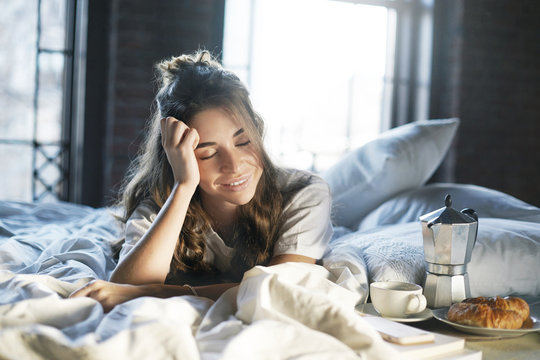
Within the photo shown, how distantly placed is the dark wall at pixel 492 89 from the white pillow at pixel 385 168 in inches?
48.9

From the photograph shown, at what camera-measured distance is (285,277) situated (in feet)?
2.96

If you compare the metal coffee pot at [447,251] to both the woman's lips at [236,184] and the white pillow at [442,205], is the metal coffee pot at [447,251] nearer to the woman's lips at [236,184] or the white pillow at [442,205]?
the woman's lips at [236,184]

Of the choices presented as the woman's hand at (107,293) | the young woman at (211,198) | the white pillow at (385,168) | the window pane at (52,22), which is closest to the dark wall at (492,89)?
the white pillow at (385,168)

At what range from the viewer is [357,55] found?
3371 millimetres

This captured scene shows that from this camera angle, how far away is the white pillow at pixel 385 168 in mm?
1970

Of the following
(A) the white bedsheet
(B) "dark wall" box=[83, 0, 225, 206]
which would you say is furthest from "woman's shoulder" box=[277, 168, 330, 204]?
(B) "dark wall" box=[83, 0, 225, 206]

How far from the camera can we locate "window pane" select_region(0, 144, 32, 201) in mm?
3021

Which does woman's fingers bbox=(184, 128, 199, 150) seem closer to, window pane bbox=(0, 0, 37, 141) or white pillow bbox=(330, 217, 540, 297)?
white pillow bbox=(330, 217, 540, 297)

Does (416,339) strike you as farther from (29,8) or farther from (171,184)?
(29,8)

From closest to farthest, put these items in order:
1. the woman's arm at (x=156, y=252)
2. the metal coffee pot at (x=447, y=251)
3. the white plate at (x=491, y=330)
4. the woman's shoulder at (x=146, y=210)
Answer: the white plate at (x=491, y=330), the metal coffee pot at (x=447, y=251), the woman's arm at (x=156, y=252), the woman's shoulder at (x=146, y=210)

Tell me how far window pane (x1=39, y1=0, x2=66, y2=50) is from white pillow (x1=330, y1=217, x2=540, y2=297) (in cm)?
242

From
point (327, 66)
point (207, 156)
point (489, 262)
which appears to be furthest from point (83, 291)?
point (327, 66)

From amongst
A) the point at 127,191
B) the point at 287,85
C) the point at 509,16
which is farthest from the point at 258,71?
the point at 127,191

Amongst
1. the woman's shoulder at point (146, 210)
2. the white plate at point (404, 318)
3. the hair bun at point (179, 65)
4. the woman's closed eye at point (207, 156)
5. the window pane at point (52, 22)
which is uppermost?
the window pane at point (52, 22)
